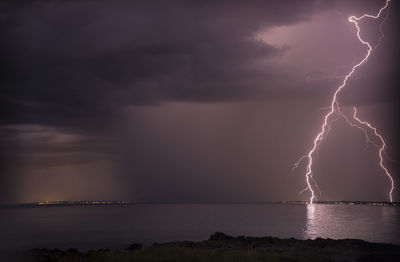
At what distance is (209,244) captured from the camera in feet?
100

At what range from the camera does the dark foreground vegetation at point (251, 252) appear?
2100 cm

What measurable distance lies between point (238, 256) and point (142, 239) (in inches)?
1270

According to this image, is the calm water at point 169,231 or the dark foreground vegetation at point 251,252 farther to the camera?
the calm water at point 169,231

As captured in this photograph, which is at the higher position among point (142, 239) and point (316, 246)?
point (316, 246)

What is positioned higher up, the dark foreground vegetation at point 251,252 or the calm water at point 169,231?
the dark foreground vegetation at point 251,252

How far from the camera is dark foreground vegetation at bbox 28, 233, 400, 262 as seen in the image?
21000mm

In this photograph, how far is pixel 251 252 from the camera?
23188mm

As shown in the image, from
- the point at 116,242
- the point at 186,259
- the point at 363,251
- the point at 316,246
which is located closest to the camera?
the point at 186,259

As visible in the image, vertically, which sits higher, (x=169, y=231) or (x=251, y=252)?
(x=251, y=252)

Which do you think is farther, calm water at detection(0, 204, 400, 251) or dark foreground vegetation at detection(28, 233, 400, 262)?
calm water at detection(0, 204, 400, 251)

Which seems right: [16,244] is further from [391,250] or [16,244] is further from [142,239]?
[391,250]

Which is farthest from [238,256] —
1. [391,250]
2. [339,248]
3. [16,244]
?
[16,244]

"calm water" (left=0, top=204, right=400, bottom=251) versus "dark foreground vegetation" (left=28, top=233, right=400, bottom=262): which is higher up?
"dark foreground vegetation" (left=28, top=233, right=400, bottom=262)

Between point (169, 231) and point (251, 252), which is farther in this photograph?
point (169, 231)
